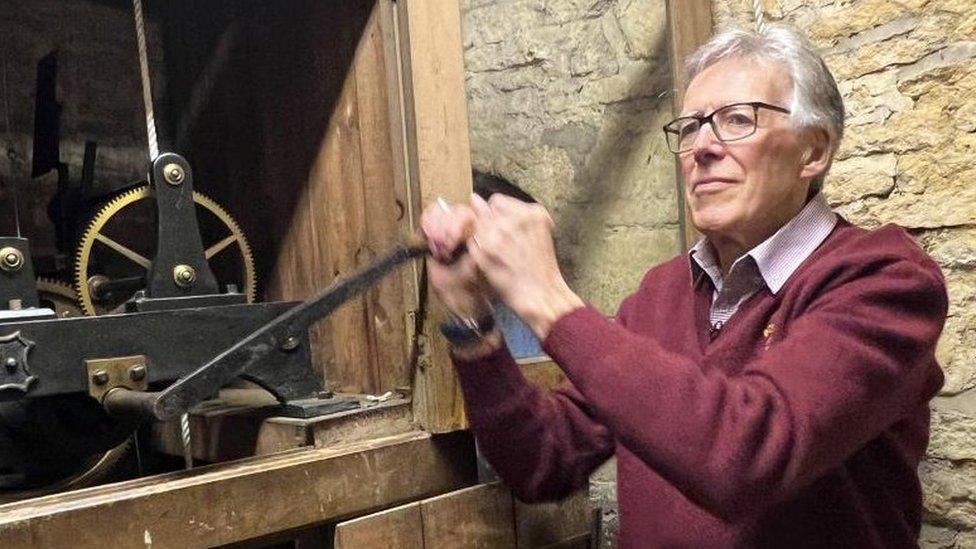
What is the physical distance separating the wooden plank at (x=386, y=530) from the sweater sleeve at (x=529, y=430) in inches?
5.5

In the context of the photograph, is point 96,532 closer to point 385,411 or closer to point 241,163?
point 385,411

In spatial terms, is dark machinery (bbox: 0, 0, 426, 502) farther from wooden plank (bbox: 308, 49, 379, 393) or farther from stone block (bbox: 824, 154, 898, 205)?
stone block (bbox: 824, 154, 898, 205)

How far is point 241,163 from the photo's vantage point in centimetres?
158

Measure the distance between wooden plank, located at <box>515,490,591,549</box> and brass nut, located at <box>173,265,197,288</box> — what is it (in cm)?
56

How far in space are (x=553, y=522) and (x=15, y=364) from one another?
0.78 m

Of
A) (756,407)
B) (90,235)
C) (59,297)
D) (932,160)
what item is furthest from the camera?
(932,160)

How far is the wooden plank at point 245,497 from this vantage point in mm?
1000

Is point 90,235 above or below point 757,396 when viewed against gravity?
above

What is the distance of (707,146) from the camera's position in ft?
4.01

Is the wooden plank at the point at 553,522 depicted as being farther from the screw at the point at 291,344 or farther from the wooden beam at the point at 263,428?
the screw at the point at 291,344

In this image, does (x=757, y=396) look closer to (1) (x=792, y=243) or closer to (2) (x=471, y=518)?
(1) (x=792, y=243)

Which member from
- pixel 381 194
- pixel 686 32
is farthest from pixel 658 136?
pixel 381 194

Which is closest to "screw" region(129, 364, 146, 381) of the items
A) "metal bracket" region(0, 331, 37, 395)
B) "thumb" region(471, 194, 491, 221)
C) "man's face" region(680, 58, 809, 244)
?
"metal bracket" region(0, 331, 37, 395)

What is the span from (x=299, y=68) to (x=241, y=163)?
0.22 meters
